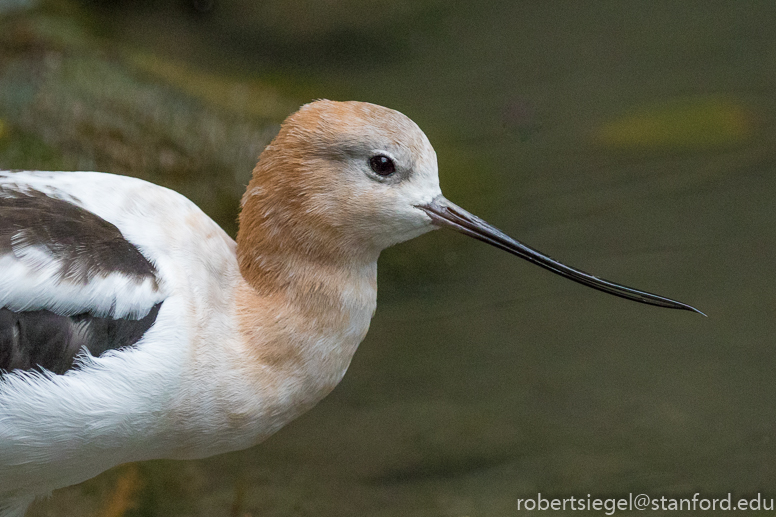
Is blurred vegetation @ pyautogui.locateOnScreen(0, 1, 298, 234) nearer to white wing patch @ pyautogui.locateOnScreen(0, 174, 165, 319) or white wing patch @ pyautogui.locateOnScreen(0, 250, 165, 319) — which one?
white wing patch @ pyautogui.locateOnScreen(0, 174, 165, 319)

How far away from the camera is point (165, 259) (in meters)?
2.62

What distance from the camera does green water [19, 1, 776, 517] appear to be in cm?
372

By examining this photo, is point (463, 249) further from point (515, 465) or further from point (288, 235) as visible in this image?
point (288, 235)

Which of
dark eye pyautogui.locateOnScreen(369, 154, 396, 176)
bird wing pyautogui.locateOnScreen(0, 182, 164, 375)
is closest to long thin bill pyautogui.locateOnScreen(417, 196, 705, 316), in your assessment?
dark eye pyautogui.locateOnScreen(369, 154, 396, 176)

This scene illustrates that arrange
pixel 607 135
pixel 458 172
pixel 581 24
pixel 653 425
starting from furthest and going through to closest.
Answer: pixel 581 24 → pixel 607 135 → pixel 458 172 → pixel 653 425

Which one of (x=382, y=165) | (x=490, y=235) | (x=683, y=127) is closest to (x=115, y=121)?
(x=382, y=165)

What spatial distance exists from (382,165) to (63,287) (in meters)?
1.01

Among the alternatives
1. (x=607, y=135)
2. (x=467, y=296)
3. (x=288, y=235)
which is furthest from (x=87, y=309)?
(x=607, y=135)

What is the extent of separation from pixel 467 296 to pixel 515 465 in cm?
116

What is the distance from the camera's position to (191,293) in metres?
2.61

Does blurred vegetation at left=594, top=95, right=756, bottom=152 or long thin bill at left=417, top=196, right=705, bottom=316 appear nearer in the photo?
long thin bill at left=417, top=196, right=705, bottom=316

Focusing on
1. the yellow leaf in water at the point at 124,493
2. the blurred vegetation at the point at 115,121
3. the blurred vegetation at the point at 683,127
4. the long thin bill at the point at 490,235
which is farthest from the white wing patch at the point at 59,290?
the blurred vegetation at the point at 683,127

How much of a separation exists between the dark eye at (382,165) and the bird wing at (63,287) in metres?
0.75

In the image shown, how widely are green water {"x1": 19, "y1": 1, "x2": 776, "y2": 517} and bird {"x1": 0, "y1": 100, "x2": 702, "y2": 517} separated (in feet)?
3.69
